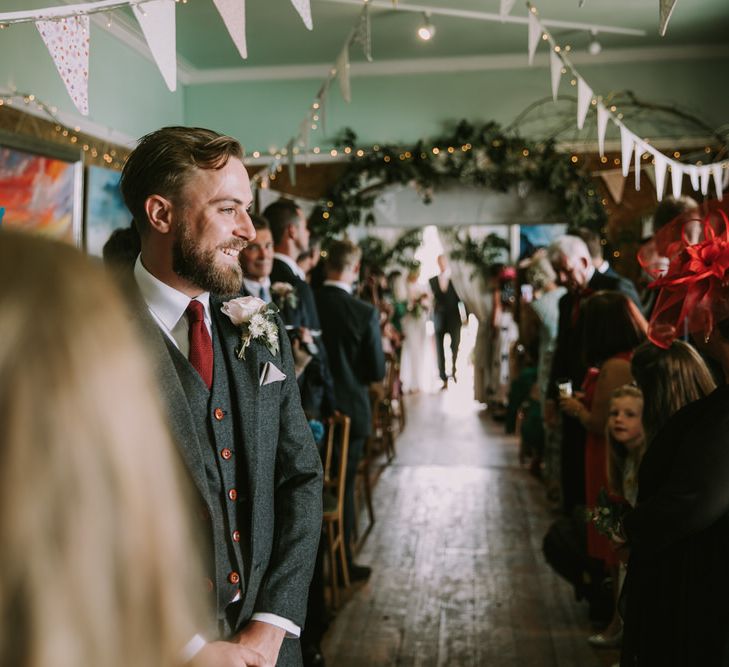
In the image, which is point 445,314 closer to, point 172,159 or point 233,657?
point 172,159

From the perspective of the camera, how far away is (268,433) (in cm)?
169

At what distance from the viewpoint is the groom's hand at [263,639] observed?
1.58 meters

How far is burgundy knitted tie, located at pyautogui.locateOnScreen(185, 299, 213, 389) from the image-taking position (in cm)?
164

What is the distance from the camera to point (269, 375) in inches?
67.1

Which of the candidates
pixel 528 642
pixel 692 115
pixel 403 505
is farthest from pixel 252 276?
pixel 692 115

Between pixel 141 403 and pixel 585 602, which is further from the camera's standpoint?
pixel 585 602

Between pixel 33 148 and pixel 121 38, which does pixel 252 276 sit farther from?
pixel 121 38

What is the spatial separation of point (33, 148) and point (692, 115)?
605cm

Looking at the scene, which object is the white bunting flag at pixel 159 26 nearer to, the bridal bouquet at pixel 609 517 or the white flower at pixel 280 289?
the white flower at pixel 280 289

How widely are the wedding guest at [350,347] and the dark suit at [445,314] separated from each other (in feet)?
24.2

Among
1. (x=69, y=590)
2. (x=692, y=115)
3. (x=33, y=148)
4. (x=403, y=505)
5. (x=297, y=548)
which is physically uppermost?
(x=692, y=115)

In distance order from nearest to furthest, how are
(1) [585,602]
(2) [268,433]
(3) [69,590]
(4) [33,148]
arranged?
1. (3) [69,590]
2. (2) [268,433]
3. (1) [585,602]
4. (4) [33,148]

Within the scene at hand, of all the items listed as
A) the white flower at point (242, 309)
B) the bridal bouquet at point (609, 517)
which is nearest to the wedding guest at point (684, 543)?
the bridal bouquet at point (609, 517)

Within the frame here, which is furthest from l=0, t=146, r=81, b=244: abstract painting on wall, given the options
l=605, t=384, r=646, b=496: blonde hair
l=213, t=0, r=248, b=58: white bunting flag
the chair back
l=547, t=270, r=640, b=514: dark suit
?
l=605, t=384, r=646, b=496: blonde hair
